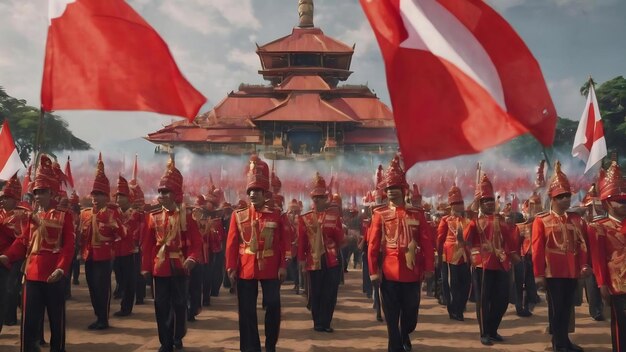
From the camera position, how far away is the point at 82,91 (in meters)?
5.69

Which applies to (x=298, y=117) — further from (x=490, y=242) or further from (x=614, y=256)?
(x=614, y=256)

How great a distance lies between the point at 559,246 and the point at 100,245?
256 inches

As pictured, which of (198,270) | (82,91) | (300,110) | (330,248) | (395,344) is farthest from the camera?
(300,110)

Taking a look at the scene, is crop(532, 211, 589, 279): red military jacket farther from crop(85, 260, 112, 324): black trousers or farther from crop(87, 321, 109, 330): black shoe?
crop(87, 321, 109, 330): black shoe

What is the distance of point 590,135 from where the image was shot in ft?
38.8

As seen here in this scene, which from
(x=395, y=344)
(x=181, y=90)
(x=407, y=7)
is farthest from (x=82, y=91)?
(x=395, y=344)

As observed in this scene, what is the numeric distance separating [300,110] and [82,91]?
35953 millimetres

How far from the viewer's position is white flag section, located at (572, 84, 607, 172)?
11.4 m

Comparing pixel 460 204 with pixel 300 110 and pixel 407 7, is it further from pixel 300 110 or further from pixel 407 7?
pixel 300 110

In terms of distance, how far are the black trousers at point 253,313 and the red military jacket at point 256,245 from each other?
119 millimetres

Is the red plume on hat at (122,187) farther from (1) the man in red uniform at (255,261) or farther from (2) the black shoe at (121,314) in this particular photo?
(1) the man in red uniform at (255,261)

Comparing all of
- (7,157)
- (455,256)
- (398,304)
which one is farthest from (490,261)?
(7,157)

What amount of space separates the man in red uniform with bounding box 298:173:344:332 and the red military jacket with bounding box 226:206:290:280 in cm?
221

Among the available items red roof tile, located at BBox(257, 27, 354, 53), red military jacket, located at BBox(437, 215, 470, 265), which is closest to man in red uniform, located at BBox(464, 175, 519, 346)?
red military jacket, located at BBox(437, 215, 470, 265)
